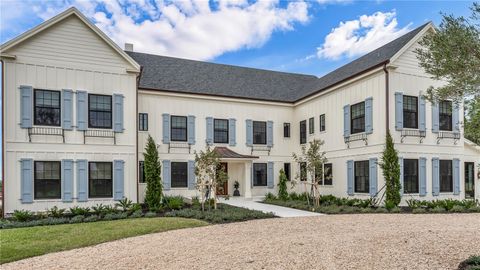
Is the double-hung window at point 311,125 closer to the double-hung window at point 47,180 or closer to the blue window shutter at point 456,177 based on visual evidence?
the blue window shutter at point 456,177

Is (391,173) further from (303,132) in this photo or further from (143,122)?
(143,122)

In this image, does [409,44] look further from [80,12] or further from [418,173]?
[80,12]

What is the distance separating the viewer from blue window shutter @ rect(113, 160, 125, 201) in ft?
50.5

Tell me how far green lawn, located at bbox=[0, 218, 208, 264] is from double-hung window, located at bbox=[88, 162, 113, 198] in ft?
11.9

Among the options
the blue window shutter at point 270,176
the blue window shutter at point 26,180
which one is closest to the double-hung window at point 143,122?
the blue window shutter at point 26,180

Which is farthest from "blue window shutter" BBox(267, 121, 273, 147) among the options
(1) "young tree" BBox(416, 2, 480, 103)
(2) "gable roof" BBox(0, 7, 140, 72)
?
(1) "young tree" BBox(416, 2, 480, 103)

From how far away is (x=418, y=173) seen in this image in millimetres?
15711

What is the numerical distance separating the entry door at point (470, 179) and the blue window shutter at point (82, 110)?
60.4ft

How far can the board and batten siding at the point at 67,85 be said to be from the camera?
13.9m

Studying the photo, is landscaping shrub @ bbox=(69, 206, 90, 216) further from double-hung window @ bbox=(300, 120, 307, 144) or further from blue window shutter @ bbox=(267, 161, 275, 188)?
double-hung window @ bbox=(300, 120, 307, 144)

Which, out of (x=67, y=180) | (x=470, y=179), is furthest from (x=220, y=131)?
(x=470, y=179)

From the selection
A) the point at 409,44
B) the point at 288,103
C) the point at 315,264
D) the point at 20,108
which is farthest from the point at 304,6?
the point at 20,108

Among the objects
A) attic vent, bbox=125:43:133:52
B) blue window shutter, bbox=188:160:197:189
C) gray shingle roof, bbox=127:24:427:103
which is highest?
attic vent, bbox=125:43:133:52

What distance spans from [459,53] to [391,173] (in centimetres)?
933
